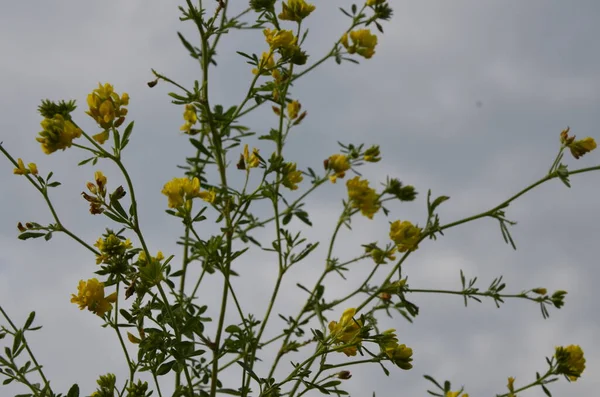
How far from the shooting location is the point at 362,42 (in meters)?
2.52

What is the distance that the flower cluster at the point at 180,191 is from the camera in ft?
7.18

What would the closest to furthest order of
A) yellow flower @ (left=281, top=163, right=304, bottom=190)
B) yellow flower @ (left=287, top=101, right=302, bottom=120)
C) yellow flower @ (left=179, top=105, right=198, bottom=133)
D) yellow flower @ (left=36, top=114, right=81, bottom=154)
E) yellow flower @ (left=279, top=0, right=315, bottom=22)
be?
yellow flower @ (left=36, top=114, right=81, bottom=154)
yellow flower @ (left=281, top=163, right=304, bottom=190)
yellow flower @ (left=279, top=0, right=315, bottom=22)
yellow flower @ (left=287, top=101, right=302, bottom=120)
yellow flower @ (left=179, top=105, right=198, bottom=133)

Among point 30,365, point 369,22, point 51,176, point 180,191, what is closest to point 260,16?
point 369,22

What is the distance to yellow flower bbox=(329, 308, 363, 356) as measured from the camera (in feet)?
7.13

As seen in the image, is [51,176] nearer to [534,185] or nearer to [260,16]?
[260,16]

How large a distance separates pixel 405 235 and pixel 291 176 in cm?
44

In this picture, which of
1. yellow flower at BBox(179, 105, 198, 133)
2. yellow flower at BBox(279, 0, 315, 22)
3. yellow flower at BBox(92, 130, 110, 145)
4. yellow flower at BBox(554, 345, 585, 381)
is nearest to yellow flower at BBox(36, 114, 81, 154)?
yellow flower at BBox(92, 130, 110, 145)

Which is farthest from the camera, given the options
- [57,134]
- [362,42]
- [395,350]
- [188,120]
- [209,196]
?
[188,120]

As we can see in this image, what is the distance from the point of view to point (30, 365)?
2299mm

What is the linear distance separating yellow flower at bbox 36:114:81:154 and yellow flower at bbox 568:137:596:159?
165cm

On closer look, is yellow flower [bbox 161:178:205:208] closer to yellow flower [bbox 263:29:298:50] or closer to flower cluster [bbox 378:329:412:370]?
yellow flower [bbox 263:29:298:50]

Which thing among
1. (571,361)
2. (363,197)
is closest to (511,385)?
(571,361)

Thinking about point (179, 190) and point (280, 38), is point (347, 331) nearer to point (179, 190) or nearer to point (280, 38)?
point (179, 190)

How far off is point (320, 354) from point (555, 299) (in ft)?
2.99
